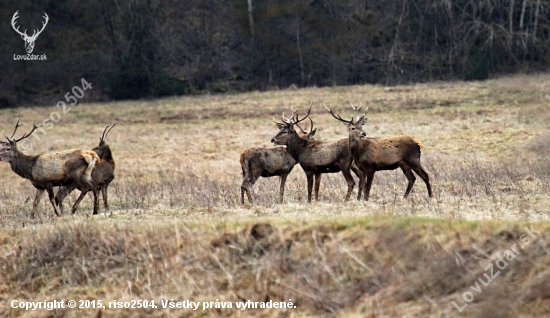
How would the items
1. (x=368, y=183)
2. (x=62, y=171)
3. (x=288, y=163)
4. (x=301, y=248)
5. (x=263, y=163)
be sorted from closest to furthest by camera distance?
(x=301, y=248) → (x=368, y=183) → (x=62, y=171) → (x=263, y=163) → (x=288, y=163)

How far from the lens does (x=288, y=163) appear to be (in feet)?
59.2

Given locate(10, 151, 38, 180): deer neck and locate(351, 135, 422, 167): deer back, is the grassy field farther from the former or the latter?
locate(10, 151, 38, 180): deer neck

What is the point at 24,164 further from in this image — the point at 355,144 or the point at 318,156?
the point at 355,144

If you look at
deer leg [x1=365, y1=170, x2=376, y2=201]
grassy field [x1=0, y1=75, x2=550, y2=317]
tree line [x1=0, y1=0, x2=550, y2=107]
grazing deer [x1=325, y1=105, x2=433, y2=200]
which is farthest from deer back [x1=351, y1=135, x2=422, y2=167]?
tree line [x1=0, y1=0, x2=550, y2=107]

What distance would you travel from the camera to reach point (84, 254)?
41.4 feet

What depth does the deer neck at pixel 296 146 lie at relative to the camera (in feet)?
58.5

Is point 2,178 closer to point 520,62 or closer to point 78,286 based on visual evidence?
point 78,286

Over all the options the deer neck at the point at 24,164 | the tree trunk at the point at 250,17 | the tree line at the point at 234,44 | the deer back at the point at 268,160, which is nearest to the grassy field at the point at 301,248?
the deer back at the point at 268,160

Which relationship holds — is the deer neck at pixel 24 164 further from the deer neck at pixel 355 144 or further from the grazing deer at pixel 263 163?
the deer neck at pixel 355 144

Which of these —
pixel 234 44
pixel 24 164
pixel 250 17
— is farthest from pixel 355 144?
pixel 234 44

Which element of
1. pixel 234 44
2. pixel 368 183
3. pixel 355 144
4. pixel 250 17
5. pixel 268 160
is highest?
pixel 250 17

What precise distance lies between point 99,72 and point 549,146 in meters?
36.3

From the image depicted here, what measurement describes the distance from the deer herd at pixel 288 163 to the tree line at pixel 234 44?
100 ft

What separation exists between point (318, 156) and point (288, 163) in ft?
3.30
